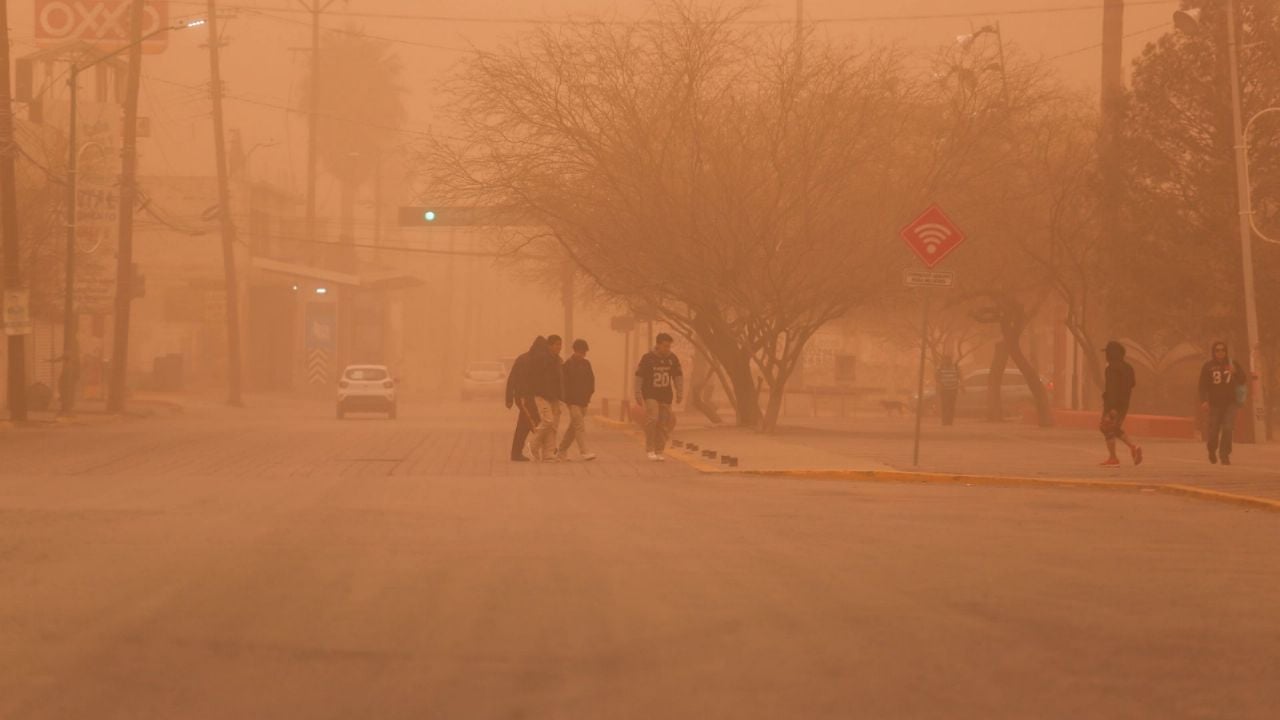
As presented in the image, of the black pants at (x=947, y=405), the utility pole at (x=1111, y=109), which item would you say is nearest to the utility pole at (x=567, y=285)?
the black pants at (x=947, y=405)

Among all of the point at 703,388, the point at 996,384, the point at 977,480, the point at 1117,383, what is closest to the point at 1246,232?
the point at 1117,383

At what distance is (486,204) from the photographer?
34.7 m

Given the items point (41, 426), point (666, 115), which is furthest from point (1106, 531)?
point (41, 426)

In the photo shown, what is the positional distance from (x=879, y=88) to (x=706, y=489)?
15.5 m

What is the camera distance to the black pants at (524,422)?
82.7 ft

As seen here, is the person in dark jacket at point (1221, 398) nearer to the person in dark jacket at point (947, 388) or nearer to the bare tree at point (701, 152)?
the bare tree at point (701, 152)

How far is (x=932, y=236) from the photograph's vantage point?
23.4 meters

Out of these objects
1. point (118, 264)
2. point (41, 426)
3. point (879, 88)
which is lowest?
point (41, 426)

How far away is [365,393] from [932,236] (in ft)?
88.9

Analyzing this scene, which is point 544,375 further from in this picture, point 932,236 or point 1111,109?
point 1111,109

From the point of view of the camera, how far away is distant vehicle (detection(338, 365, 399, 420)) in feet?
157

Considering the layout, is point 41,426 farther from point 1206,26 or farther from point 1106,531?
point 1106,531

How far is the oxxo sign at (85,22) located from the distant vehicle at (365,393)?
21.1 meters

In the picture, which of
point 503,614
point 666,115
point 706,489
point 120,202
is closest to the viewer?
point 503,614
